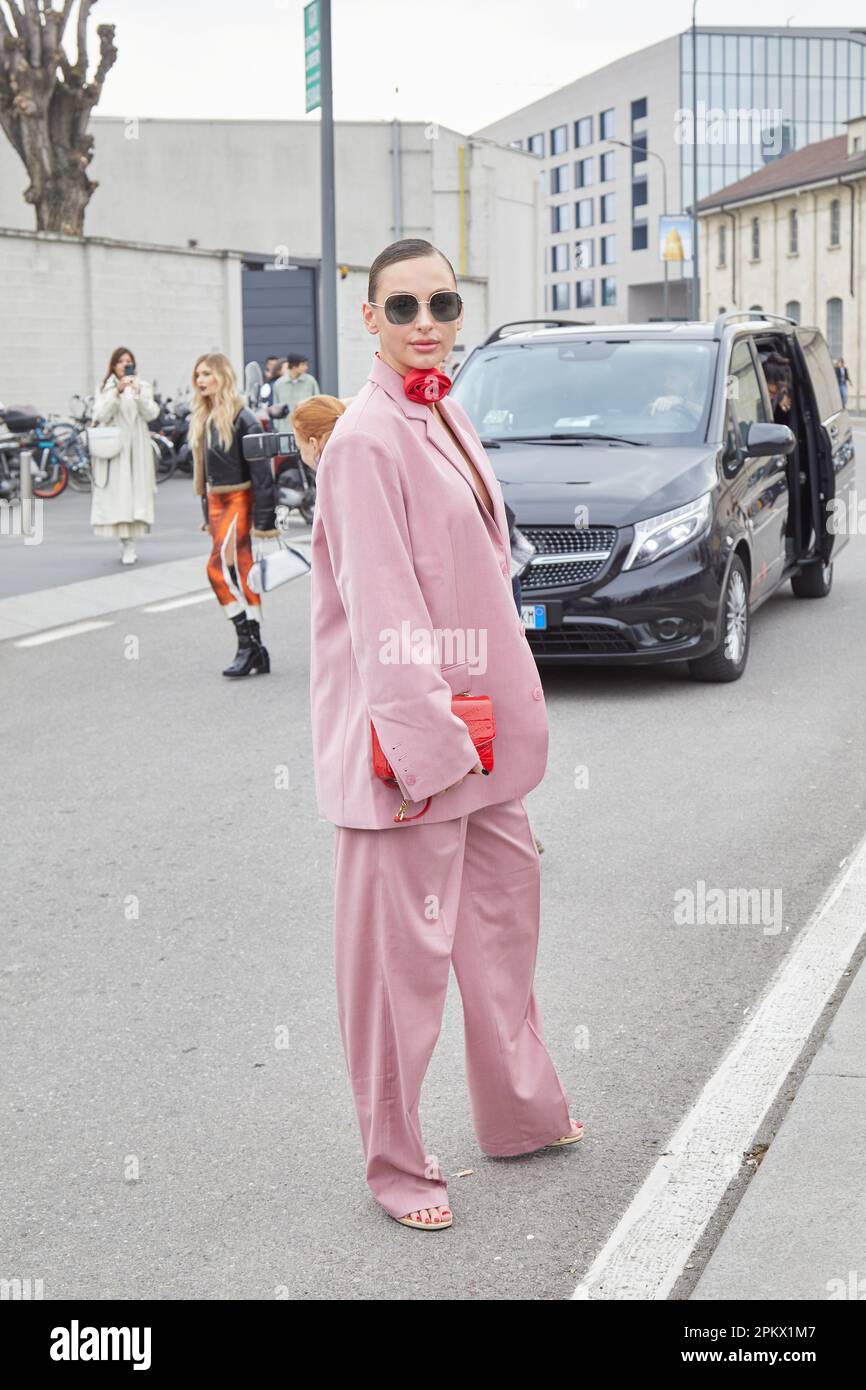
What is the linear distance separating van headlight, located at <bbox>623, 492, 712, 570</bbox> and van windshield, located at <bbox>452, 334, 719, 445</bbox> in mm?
760

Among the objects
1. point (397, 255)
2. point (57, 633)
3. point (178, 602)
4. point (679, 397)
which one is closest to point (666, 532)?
point (679, 397)

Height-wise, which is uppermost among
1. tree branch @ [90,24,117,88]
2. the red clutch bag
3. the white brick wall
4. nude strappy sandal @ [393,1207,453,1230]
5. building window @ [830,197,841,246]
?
building window @ [830,197,841,246]

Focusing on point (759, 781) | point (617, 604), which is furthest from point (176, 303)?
point (759, 781)

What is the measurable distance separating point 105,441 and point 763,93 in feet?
280

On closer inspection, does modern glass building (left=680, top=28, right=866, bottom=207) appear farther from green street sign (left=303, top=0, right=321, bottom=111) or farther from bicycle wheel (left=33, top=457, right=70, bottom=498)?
green street sign (left=303, top=0, right=321, bottom=111)

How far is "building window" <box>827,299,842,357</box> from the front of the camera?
65.1 meters

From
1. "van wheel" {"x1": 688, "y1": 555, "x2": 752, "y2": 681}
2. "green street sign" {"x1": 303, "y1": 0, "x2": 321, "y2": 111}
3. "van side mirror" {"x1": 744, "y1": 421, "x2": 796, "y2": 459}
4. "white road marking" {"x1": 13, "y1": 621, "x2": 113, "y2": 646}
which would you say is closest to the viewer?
"van wheel" {"x1": 688, "y1": 555, "x2": 752, "y2": 681}

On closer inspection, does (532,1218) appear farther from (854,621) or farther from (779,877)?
(854,621)

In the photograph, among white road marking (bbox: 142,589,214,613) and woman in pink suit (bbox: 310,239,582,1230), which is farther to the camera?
white road marking (bbox: 142,589,214,613)

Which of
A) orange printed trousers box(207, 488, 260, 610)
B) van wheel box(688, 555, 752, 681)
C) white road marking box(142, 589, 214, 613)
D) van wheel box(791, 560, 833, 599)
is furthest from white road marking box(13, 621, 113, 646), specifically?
van wheel box(791, 560, 833, 599)

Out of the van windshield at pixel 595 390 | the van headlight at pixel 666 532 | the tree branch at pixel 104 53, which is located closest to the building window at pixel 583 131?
the tree branch at pixel 104 53

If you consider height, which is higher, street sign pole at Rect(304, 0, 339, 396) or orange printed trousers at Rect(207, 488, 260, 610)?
street sign pole at Rect(304, 0, 339, 396)

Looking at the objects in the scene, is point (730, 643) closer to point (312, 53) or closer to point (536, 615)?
point (536, 615)
